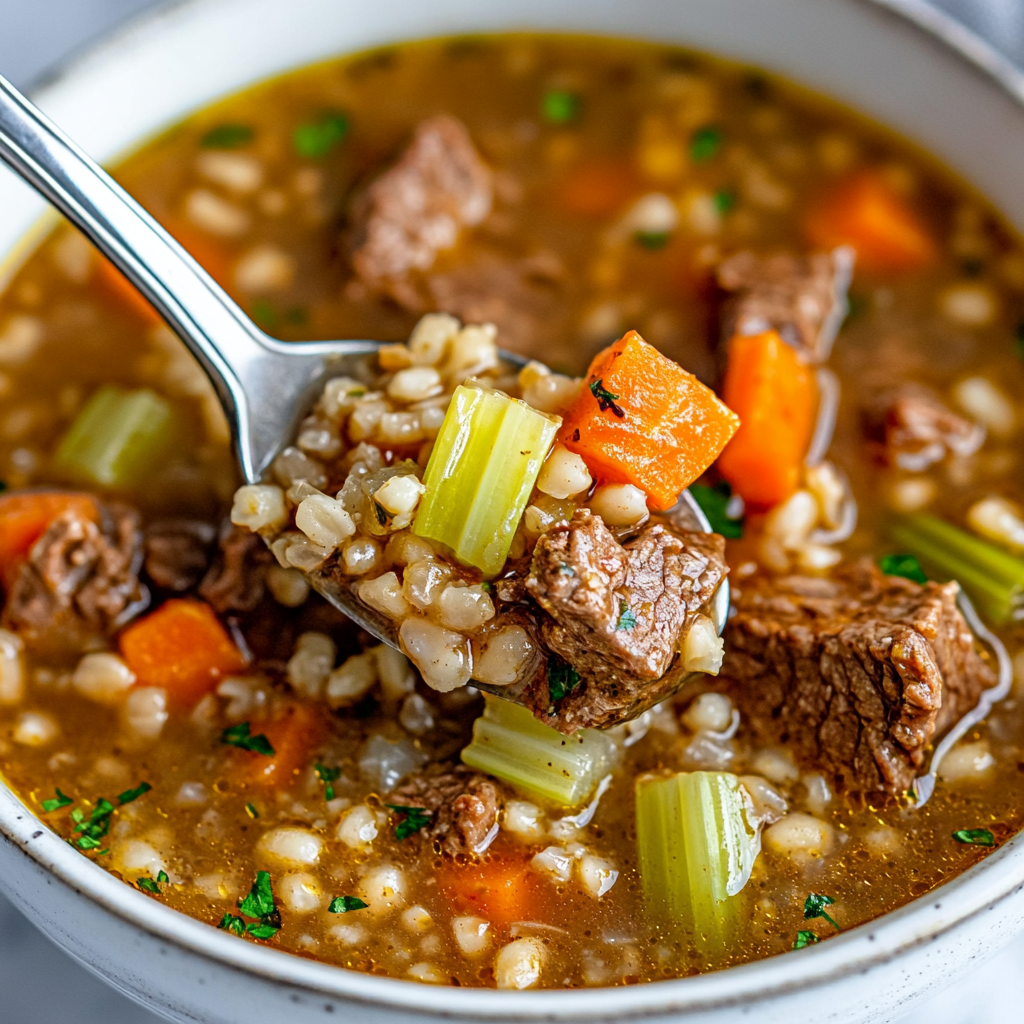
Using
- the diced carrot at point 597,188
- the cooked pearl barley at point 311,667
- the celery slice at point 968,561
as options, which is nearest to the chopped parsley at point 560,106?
the diced carrot at point 597,188

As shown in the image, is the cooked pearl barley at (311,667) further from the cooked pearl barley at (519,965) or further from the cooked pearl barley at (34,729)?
the cooked pearl barley at (519,965)

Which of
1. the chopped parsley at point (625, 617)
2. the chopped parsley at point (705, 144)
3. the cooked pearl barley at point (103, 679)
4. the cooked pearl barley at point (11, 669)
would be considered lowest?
the cooked pearl barley at point (11, 669)

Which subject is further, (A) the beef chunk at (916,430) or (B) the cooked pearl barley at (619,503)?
(A) the beef chunk at (916,430)

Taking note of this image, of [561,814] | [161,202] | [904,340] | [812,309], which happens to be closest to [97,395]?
[161,202]

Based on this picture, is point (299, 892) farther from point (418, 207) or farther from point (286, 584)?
point (418, 207)

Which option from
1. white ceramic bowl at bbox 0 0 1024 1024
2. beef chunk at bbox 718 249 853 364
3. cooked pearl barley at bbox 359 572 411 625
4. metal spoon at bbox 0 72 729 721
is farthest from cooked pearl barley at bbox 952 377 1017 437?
cooked pearl barley at bbox 359 572 411 625
